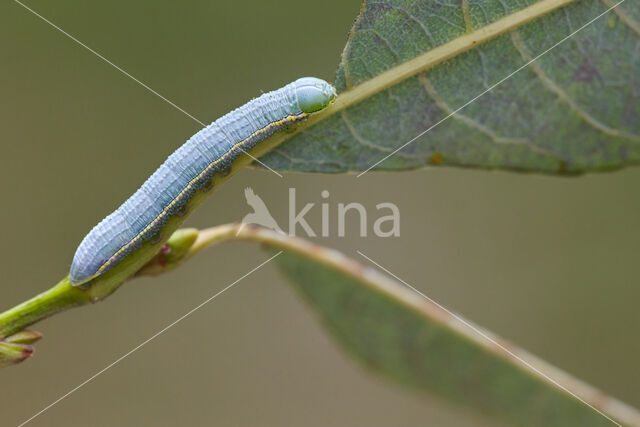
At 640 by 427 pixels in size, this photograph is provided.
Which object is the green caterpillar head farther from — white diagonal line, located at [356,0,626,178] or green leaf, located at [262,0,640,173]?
white diagonal line, located at [356,0,626,178]

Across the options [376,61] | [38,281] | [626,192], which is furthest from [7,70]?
[626,192]

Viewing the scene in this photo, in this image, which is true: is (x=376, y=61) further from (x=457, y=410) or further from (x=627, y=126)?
(x=457, y=410)

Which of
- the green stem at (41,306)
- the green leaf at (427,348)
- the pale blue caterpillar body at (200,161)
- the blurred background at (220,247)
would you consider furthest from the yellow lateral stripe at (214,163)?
the blurred background at (220,247)

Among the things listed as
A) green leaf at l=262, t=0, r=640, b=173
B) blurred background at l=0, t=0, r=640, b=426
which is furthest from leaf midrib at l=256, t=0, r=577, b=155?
blurred background at l=0, t=0, r=640, b=426

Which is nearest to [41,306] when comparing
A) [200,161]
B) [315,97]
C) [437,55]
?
[200,161]

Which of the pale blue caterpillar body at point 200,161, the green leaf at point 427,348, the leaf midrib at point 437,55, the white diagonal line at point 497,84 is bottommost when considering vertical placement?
the green leaf at point 427,348

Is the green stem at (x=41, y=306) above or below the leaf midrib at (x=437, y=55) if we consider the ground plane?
below

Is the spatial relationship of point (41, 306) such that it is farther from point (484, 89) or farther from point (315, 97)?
point (484, 89)

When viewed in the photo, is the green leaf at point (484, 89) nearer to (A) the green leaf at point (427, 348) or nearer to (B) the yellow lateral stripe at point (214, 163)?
(B) the yellow lateral stripe at point (214, 163)
